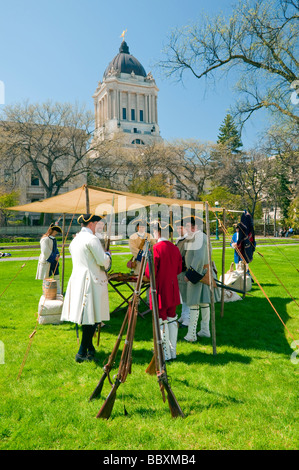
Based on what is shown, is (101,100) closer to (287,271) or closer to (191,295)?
(287,271)

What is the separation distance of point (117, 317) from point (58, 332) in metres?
1.60

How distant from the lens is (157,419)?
3.70 metres

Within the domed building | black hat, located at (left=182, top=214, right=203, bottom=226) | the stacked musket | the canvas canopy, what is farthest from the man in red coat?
the domed building

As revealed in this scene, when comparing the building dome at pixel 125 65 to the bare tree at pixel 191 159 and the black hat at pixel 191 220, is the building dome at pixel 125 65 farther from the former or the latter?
the black hat at pixel 191 220

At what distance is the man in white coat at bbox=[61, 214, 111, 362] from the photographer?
15.9 ft

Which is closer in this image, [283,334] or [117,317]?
[283,334]

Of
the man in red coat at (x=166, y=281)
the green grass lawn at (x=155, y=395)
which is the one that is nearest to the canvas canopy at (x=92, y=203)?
the man in red coat at (x=166, y=281)

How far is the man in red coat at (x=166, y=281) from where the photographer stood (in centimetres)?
494

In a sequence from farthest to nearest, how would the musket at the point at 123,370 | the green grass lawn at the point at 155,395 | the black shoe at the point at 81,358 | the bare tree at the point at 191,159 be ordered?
the bare tree at the point at 191,159 → the black shoe at the point at 81,358 → the musket at the point at 123,370 → the green grass lawn at the point at 155,395

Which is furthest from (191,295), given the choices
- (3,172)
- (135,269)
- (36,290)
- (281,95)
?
(3,172)

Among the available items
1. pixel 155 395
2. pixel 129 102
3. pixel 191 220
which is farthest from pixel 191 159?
pixel 129 102

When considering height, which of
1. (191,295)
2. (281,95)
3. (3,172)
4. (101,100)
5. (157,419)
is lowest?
(157,419)

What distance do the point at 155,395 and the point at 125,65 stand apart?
374 feet

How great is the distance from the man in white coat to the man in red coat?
2.49 ft
